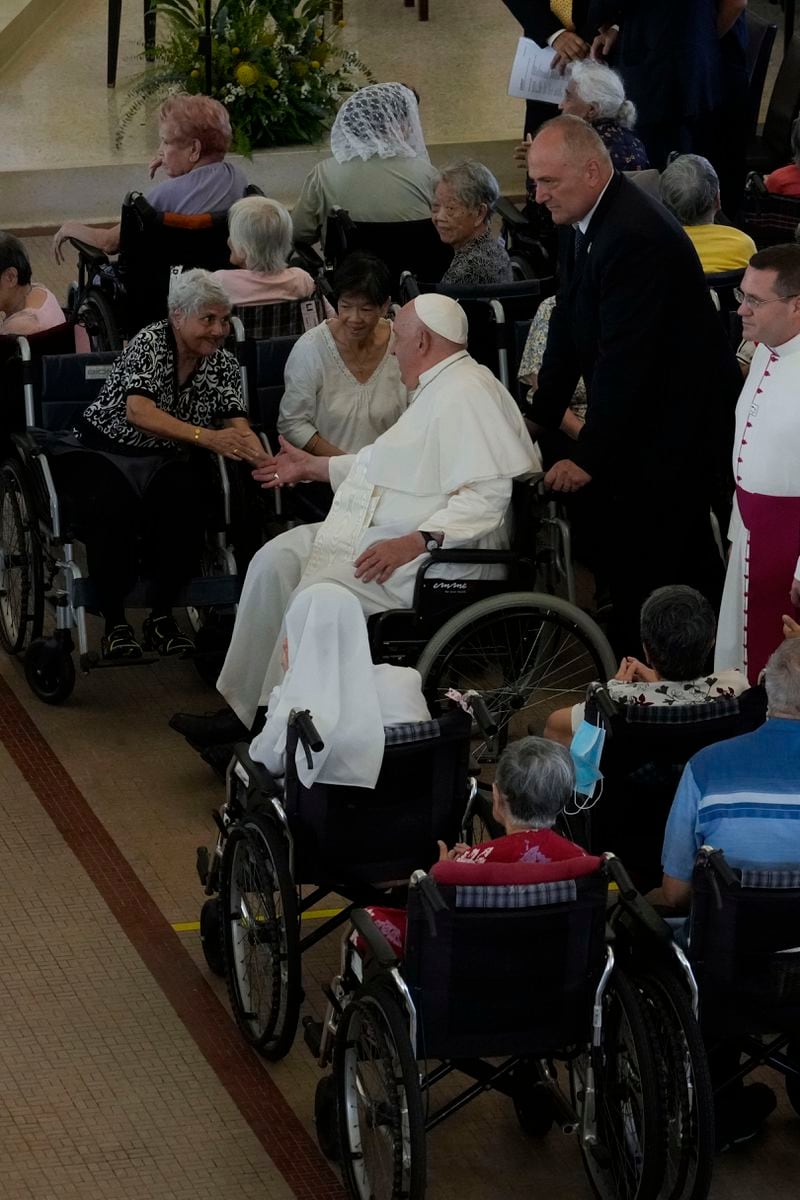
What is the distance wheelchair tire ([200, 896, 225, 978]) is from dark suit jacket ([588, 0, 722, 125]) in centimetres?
412

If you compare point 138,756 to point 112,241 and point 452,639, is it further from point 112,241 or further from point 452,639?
point 112,241

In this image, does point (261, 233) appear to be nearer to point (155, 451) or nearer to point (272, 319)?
point (272, 319)

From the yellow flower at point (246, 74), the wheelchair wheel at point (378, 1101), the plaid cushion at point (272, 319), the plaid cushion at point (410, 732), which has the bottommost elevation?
the wheelchair wheel at point (378, 1101)

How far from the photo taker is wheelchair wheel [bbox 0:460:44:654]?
474cm

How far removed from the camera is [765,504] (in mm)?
4020

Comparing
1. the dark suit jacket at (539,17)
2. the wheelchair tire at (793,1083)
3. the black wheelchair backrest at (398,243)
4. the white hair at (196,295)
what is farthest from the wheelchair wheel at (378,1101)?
the dark suit jacket at (539,17)

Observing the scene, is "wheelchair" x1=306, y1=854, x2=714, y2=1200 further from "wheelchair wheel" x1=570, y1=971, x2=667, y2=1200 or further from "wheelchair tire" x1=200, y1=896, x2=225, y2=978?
"wheelchair tire" x1=200, y1=896, x2=225, y2=978

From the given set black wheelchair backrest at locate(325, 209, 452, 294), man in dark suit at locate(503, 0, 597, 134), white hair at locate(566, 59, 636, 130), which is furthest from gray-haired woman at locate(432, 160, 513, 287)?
man in dark suit at locate(503, 0, 597, 134)

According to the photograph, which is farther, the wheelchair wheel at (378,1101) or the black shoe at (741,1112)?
the black shoe at (741,1112)

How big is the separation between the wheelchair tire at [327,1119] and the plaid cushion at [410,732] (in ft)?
1.94

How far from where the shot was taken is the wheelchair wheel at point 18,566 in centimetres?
474

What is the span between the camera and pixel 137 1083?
3480 millimetres

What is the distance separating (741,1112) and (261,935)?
0.89 metres

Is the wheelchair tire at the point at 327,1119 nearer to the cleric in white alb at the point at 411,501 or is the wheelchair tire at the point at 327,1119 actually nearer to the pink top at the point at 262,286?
the cleric in white alb at the point at 411,501
